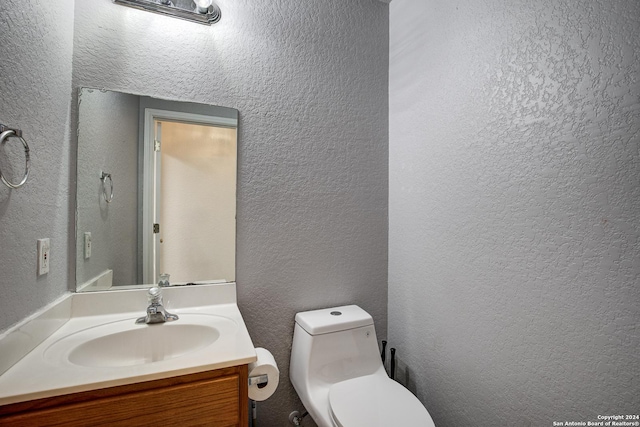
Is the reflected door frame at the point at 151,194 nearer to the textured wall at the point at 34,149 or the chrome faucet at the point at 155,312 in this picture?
the chrome faucet at the point at 155,312

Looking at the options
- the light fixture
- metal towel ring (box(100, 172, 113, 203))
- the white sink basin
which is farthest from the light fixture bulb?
the white sink basin

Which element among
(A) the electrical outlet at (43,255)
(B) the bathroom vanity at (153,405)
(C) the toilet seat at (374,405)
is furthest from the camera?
(C) the toilet seat at (374,405)

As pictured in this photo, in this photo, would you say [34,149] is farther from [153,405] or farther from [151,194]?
[153,405]

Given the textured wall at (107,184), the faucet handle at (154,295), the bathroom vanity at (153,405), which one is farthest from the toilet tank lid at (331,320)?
the textured wall at (107,184)

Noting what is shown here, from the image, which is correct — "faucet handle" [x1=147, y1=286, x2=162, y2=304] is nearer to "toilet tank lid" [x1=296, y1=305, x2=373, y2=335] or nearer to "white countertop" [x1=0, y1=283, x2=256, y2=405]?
"white countertop" [x1=0, y1=283, x2=256, y2=405]

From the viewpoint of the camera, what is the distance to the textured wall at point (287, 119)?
1.25 meters

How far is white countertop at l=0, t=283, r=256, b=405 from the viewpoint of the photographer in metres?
0.72

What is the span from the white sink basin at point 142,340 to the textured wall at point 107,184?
24cm

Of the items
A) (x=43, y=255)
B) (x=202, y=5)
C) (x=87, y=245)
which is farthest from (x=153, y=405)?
(x=202, y=5)

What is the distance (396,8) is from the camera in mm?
1665

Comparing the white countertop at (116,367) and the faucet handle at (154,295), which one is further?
the faucet handle at (154,295)

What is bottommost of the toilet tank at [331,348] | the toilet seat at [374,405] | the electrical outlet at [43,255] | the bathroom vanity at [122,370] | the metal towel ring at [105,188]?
the toilet seat at [374,405]

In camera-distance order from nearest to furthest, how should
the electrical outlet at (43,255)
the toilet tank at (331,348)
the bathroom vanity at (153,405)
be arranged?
the bathroom vanity at (153,405), the electrical outlet at (43,255), the toilet tank at (331,348)

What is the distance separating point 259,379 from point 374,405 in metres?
0.47
